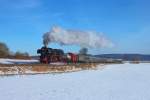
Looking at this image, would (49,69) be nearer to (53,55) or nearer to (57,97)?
(53,55)

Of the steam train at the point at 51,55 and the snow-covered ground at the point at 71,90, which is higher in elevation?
the steam train at the point at 51,55

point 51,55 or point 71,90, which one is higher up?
point 51,55

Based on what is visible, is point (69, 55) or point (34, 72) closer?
point (34, 72)

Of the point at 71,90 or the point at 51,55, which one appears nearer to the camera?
the point at 71,90

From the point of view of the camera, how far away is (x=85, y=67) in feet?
198

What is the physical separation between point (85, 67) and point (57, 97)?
42.2 m

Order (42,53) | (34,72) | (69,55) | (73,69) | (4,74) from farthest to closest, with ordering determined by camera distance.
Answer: (69,55), (42,53), (73,69), (34,72), (4,74)

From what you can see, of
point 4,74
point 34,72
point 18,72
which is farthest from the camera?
point 34,72

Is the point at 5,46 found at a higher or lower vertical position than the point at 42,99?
higher

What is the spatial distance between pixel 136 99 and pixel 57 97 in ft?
14.0

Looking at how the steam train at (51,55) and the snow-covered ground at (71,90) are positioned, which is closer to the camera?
the snow-covered ground at (71,90)

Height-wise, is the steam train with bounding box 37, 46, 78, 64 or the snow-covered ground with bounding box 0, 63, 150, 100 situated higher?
the steam train with bounding box 37, 46, 78, 64

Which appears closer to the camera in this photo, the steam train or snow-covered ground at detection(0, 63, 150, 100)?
snow-covered ground at detection(0, 63, 150, 100)

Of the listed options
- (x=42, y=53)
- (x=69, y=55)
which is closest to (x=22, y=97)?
(x=42, y=53)
